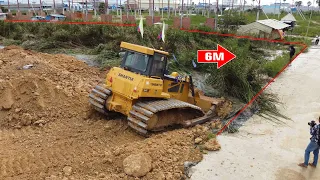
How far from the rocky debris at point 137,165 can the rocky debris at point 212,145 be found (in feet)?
5.10

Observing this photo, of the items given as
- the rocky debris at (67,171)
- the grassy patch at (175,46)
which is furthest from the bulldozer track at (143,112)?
the grassy patch at (175,46)

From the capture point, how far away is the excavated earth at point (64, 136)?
6.49 m

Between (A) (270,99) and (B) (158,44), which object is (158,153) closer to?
(A) (270,99)

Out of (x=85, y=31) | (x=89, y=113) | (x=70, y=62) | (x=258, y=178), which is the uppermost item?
(x=85, y=31)

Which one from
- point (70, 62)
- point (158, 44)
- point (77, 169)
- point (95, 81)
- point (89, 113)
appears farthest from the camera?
point (158, 44)

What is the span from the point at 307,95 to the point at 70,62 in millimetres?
9113

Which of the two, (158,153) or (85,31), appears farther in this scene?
(85,31)

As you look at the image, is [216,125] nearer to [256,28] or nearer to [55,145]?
[55,145]

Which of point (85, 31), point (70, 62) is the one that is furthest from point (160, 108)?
point (85, 31)

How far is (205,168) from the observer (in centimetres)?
676

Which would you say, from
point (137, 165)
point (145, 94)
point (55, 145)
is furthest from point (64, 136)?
point (137, 165)

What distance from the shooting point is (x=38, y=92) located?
32.1 ft

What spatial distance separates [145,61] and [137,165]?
273 cm
